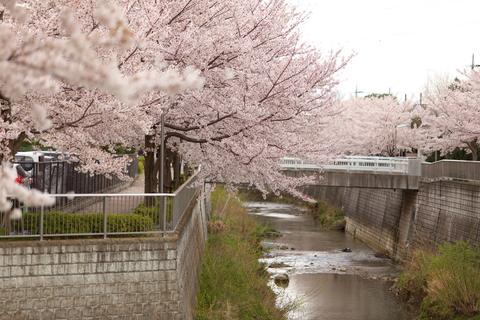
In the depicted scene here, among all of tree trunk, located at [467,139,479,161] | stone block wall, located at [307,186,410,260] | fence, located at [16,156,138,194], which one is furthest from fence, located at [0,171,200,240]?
tree trunk, located at [467,139,479,161]

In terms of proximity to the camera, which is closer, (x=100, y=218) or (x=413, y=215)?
(x=100, y=218)

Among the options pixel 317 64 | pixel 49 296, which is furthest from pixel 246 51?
pixel 49 296

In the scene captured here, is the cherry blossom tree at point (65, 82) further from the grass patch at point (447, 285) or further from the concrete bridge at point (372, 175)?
the concrete bridge at point (372, 175)

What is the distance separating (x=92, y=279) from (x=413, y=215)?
23624 mm

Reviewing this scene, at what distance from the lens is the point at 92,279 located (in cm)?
1120

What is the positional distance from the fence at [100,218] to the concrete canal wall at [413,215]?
12.6 metres

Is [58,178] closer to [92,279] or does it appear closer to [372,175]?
[92,279]

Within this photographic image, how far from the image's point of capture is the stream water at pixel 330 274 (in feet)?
68.4

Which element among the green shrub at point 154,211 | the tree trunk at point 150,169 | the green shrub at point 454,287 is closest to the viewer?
the green shrub at point 154,211

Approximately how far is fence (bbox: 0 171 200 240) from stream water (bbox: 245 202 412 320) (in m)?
5.10

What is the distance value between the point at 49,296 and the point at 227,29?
6832 millimetres

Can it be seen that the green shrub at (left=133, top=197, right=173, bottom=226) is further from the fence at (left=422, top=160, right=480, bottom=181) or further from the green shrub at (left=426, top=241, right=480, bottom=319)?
the fence at (left=422, top=160, right=480, bottom=181)

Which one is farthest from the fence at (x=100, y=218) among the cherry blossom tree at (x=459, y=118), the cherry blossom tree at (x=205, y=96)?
the cherry blossom tree at (x=459, y=118)

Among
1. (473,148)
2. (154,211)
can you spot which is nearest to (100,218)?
(154,211)
